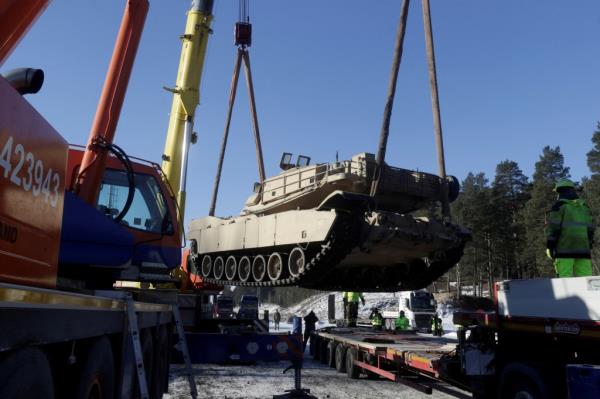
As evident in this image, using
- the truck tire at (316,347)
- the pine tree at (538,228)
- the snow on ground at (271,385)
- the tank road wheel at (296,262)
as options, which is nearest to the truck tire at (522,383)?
the snow on ground at (271,385)

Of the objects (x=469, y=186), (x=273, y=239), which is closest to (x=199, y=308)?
(x=273, y=239)

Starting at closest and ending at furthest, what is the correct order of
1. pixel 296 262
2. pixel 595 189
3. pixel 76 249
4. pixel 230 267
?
pixel 76 249 < pixel 296 262 < pixel 230 267 < pixel 595 189

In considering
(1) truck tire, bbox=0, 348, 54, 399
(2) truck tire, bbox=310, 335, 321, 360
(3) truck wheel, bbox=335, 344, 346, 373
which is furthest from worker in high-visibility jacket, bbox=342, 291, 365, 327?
(1) truck tire, bbox=0, 348, 54, 399

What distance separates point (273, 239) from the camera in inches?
506

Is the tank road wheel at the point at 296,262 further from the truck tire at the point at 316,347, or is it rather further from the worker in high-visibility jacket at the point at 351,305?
the worker in high-visibility jacket at the point at 351,305

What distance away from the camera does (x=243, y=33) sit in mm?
18250

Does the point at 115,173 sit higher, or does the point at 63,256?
the point at 115,173

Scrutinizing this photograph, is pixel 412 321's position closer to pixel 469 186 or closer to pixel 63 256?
pixel 63 256

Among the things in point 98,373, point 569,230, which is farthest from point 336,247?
point 98,373

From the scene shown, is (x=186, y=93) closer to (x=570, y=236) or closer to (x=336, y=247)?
(x=336, y=247)

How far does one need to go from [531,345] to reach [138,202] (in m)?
4.04

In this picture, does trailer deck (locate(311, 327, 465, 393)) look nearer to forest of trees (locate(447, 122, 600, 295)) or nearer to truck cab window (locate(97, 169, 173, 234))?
truck cab window (locate(97, 169, 173, 234))

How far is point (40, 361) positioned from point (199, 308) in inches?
242

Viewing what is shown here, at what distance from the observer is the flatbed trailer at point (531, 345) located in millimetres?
4602
